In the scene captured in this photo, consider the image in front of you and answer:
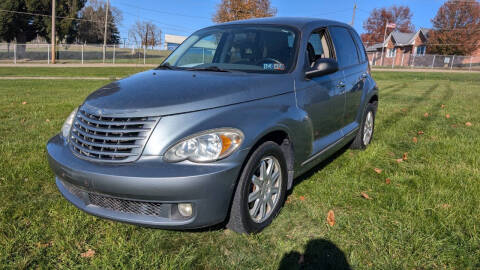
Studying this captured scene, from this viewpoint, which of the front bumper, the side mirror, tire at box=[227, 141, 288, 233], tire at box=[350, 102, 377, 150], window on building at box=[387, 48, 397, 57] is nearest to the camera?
the front bumper

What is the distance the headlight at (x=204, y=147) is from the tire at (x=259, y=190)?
24 cm

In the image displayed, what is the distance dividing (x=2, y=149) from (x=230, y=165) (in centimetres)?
386

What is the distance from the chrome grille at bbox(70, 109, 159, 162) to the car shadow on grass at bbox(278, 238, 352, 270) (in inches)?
50.2

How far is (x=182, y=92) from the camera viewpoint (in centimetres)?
269

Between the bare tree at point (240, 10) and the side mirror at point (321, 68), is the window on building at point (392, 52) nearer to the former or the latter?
the bare tree at point (240, 10)

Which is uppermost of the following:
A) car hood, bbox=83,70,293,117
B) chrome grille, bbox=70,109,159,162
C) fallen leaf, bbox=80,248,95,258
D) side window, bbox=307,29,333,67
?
side window, bbox=307,29,333,67

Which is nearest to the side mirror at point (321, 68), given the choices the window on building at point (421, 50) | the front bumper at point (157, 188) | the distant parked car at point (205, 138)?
the distant parked car at point (205, 138)

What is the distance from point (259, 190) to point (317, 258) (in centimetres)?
65

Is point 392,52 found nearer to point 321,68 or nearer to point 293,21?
point 293,21

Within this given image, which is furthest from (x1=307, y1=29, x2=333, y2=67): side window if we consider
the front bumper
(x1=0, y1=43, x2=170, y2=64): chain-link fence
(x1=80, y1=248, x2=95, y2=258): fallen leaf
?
(x1=0, y1=43, x2=170, y2=64): chain-link fence

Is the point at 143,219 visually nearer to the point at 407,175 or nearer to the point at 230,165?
the point at 230,165

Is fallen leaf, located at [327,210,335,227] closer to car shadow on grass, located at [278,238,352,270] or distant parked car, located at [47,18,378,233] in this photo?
car shadow on grass, located at [278,238,352,270]

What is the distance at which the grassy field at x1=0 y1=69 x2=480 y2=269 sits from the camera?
2.47 meters

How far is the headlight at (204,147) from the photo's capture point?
2383 millimetres
